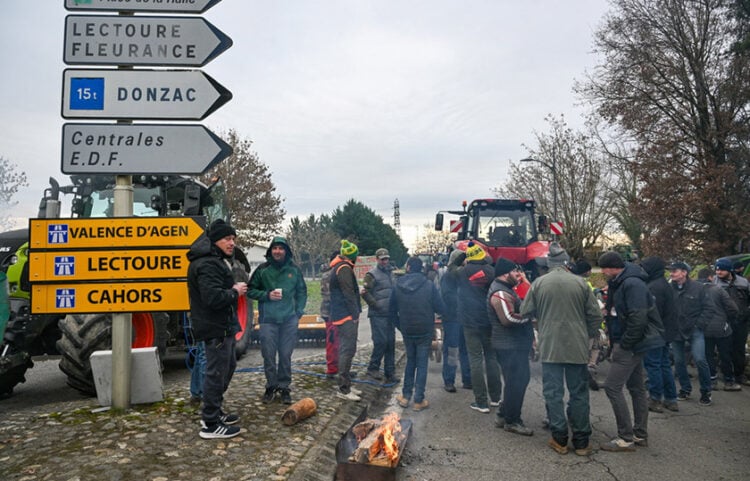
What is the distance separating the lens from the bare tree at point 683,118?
1772 cm

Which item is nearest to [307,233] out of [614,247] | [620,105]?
[614,247]

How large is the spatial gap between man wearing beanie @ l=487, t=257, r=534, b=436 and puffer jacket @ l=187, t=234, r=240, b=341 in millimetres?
2895

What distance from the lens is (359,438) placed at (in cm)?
470

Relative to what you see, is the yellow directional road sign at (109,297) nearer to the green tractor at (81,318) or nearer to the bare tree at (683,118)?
the green tractor at (81,318)

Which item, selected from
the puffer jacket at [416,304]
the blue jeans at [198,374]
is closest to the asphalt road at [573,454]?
the puffer jacket at [416,304]

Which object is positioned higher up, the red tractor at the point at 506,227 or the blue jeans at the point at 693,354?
the red tractor at the point at 506,227

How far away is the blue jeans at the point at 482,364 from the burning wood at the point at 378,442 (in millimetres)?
Answer: 1876

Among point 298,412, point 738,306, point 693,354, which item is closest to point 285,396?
point 298,412

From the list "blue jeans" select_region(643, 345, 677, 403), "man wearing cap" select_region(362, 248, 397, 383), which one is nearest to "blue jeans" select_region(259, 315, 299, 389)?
"man wearing cap" select_region(362, 248, 397, 383)

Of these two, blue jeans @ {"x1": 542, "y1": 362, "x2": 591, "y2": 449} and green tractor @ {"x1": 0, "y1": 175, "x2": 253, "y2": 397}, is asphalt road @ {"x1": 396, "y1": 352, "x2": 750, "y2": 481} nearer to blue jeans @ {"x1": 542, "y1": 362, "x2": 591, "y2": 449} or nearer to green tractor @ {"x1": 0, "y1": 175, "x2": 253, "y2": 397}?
blue jeans @ {"x1": 542, "y1": 362, "x2": 591, "y2": 449}

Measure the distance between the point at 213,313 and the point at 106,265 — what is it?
1.42 m

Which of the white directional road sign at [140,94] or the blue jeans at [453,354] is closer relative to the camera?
the white directional road sign at [140,94]

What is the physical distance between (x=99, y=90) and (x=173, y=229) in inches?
62.3

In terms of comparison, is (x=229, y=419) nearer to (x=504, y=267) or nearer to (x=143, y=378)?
(x=143, y=378)
